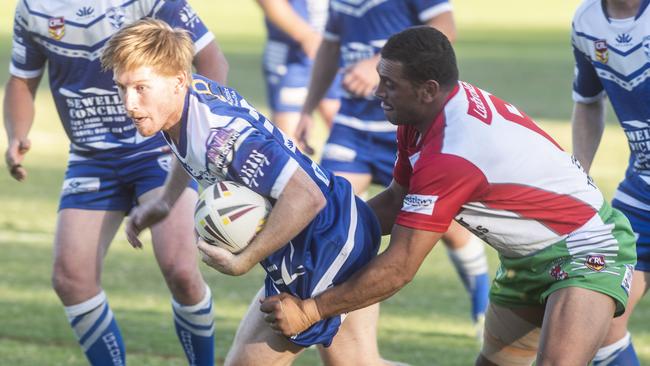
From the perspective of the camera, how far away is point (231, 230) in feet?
14.6

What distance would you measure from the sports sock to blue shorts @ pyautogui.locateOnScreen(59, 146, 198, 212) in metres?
2.14

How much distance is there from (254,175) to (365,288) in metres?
0.58

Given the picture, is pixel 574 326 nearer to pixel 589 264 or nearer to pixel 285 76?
pixel 589 264

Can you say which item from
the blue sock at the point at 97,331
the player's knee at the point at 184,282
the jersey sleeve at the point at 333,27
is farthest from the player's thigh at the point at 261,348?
the jersey sleeve at the point at 333,27

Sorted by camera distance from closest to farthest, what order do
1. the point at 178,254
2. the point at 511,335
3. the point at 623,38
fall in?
the point at 511,335 → the point at 623,38 → the point at 178,254

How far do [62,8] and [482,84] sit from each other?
14.6 metres

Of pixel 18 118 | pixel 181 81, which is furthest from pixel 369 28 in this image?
pixel 181 81

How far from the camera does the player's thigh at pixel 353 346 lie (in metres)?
4.93

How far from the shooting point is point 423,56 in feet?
14.5

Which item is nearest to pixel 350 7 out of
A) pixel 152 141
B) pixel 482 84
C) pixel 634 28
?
pixel 152 141

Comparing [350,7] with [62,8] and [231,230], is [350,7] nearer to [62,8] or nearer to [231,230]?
[62,8]

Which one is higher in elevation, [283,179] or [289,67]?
[283,179]

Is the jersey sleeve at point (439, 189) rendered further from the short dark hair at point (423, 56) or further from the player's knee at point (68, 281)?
the player's knee at point (68, 281)

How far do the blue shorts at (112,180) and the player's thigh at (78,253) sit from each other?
0.06m
